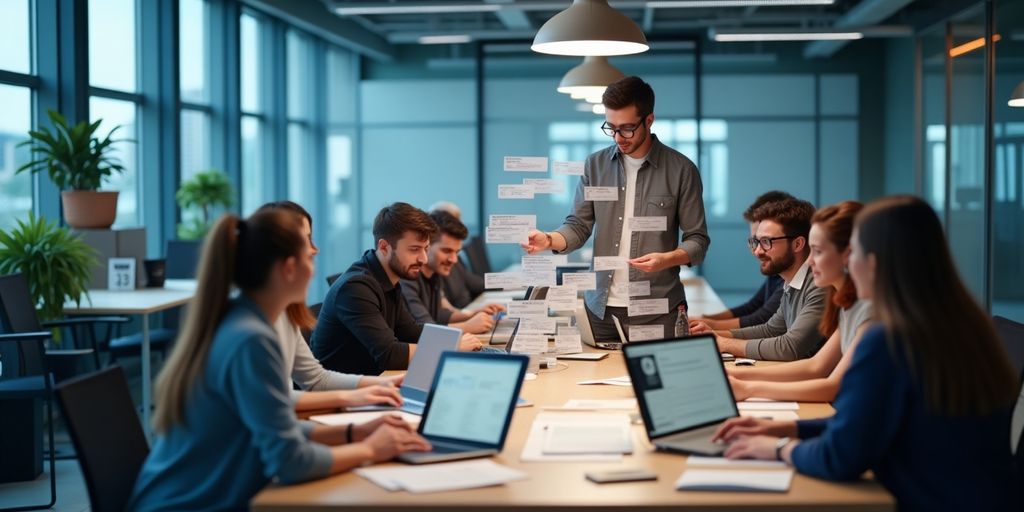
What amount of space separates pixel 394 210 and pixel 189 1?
18.1 feet

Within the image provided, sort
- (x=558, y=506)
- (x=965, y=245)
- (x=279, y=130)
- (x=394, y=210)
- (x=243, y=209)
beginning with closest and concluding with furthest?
1. (x=558, y=506)
2. (x=394, y=210)
3. (x=965, y=245)
4. (x=243, y=209)
5. (x=279, y=130)

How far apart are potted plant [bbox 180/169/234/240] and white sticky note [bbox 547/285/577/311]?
4.70 m

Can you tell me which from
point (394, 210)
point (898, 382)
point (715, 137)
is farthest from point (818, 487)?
point (715, 137)

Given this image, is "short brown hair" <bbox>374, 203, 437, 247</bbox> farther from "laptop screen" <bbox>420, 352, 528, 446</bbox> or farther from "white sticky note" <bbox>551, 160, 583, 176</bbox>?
"laptop screen" <bbox>420, 352, 528, 446</bbox>

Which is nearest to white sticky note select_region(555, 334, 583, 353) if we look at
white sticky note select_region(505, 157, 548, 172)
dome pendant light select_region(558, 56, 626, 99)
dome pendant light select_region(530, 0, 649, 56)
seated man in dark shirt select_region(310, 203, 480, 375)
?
seated man in dark shirt select_region(310, 203, 480, 375)

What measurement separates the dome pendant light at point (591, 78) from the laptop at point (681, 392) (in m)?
3.86

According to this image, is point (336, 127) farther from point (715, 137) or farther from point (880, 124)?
point (880, 124)

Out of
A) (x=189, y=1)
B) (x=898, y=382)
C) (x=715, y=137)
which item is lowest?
(x=898, y=382)

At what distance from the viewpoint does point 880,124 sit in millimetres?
11086

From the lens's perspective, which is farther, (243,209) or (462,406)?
(243,209)

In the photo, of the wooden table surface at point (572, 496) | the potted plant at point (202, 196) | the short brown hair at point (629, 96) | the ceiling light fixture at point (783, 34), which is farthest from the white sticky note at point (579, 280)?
the ceiling light fixture at point (783, 34)

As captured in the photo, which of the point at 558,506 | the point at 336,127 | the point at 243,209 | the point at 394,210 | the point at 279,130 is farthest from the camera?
the point at 336,127

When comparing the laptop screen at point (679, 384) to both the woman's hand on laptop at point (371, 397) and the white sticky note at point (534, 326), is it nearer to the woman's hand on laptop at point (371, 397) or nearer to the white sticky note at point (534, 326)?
the woman's hand on laptop at point (371, 397)

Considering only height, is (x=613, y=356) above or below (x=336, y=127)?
below
